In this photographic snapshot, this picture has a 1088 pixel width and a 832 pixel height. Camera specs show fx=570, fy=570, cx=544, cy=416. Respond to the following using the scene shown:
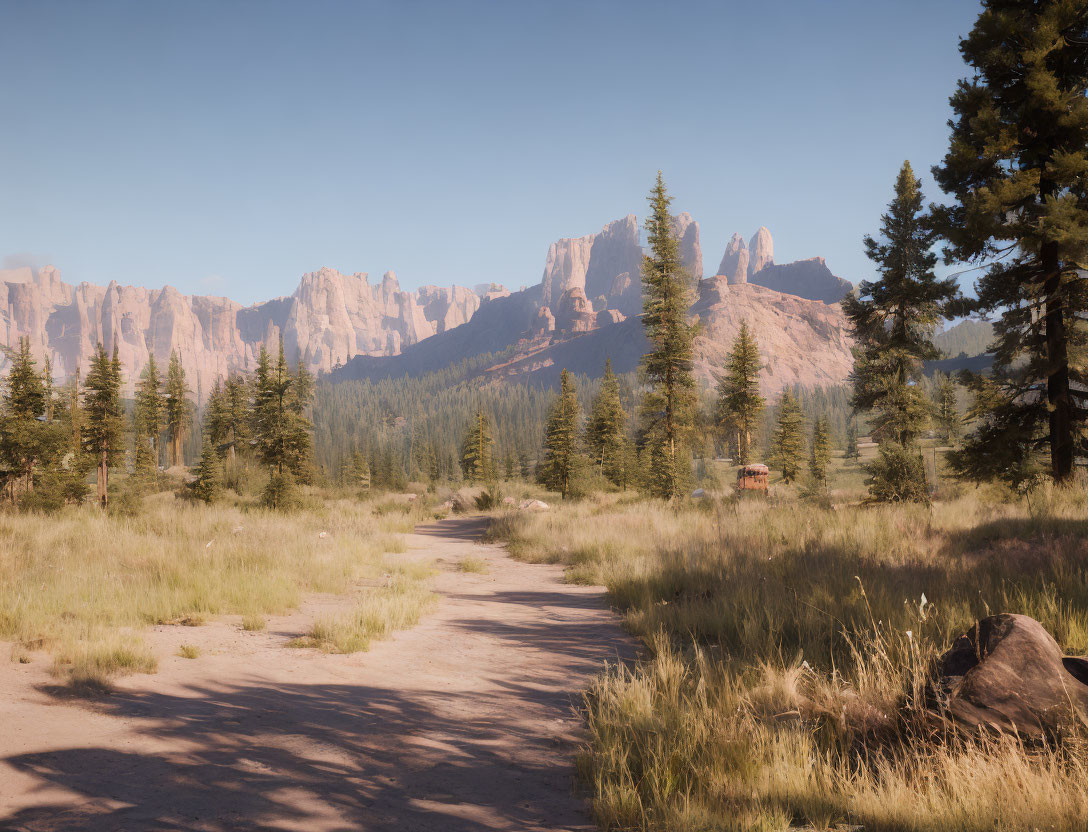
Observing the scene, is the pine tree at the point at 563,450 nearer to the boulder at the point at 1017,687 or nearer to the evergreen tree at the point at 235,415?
the boulder at the point at 1017,687

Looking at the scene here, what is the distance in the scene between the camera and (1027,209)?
12375 mm

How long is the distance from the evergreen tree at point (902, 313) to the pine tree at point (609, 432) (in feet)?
77.8

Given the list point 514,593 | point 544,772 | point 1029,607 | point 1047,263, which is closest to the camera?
point 544,772

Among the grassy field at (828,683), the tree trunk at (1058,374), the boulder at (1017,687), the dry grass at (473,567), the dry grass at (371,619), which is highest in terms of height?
the tree trunk at (1058,374)

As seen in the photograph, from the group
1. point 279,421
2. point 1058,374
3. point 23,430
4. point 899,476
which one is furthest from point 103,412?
point 1058,374

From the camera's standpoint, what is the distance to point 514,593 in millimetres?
10742

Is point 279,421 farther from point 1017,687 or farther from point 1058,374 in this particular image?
point 1017,687

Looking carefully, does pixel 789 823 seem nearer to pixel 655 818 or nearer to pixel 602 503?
pixel 655 818

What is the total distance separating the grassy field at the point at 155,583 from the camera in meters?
5.98

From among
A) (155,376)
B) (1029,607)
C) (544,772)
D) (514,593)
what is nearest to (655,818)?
(544,772)

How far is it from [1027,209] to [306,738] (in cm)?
1624

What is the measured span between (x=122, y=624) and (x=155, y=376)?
230 ft

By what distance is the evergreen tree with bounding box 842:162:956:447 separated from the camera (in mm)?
23844

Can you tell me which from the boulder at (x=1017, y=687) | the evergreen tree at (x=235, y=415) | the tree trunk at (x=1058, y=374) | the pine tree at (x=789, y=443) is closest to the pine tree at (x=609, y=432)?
the pine tree at (x=789, y=443)
